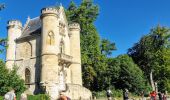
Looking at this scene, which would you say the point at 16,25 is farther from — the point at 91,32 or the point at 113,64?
the point at 113,64

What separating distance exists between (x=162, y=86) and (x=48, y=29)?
31549mm

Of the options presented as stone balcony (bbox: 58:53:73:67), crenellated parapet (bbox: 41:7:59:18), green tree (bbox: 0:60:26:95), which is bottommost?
green tree (bbox: 0:60:26:95)

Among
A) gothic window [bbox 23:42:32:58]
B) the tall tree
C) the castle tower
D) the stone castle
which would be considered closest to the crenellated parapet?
the stone castle

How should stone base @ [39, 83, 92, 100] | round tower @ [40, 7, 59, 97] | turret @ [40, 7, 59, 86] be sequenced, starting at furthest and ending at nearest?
1. turret @ [40, 7, 59, 86]
2. round tower @ [40, 7, 59, 97]
3. stone base @ [39, 83, 92, 100]

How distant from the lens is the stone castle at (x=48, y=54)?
3769 cm

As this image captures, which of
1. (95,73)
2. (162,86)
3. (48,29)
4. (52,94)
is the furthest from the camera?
(162,86)

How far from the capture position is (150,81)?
200 feet

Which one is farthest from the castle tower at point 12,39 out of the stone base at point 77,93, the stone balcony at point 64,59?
the stone base at point 77,93

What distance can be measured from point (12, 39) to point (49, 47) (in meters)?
7.71

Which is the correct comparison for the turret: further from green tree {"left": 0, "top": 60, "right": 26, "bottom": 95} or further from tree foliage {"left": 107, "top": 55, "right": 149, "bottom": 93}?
tree foliage {"left": 107, "top": 55, "right": 149, "bottom": 93}

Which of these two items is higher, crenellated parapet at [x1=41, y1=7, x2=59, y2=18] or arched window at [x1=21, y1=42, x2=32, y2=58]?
crenellated parapet at [x1=41, y1=7, x2=59, y2=18]

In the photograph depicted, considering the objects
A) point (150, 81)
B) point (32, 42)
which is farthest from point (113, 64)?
point (32, 42)

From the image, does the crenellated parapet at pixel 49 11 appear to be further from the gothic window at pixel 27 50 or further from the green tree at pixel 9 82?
the green tree at pixel 9 82

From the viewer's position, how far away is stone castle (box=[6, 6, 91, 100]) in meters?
37.7
